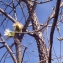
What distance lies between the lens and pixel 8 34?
37.5 inches

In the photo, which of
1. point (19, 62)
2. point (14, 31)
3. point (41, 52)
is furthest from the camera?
point (19, 62)

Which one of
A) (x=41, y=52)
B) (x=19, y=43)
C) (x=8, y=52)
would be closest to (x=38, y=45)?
(x=41, y=52)

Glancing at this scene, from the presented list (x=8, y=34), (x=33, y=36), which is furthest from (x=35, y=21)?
(x=8, y=34)

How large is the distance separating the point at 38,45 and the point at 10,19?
0.57 metres

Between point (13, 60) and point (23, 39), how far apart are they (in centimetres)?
33

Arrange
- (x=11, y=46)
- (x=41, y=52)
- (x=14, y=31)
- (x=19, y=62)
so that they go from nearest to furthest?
(x=14, y=31) < (x=41, y=52) < (x=19, y=62) < (x=11, y=46)

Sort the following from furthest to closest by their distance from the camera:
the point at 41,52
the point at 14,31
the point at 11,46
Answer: the point at 11,46
the point at 41,52
the point at 14,31

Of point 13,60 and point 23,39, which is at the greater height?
point 23,39

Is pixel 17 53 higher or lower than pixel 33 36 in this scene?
lower

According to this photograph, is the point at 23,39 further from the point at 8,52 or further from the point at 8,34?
the point at 8,34

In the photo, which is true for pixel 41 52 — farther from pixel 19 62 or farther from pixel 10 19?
pixel 10 19

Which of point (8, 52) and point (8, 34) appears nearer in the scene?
point (8, 34)

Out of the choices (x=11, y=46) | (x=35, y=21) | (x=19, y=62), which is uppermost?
(x=35, y=21)

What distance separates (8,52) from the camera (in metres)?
2.84
